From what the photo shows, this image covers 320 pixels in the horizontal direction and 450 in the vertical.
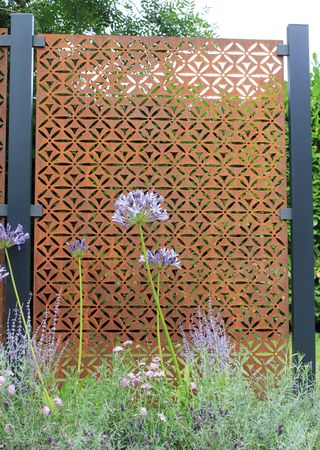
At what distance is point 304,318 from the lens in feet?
11.7

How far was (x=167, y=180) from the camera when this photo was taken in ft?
12.0

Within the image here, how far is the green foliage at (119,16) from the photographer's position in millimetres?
6305

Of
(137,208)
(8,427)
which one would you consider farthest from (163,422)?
(137,208)

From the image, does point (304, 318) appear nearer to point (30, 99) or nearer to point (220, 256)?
point (220, 256)

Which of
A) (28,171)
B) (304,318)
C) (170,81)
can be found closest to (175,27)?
(170,81)

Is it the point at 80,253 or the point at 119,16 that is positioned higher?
the point at 119,16

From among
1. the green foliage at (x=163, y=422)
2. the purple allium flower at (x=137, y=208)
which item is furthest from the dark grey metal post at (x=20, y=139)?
the green foliage at (x=163, y=422)

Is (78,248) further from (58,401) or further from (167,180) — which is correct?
A: (58,401)

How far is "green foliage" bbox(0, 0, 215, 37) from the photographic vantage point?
20.7 feet

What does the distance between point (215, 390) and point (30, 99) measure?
83.1 inches

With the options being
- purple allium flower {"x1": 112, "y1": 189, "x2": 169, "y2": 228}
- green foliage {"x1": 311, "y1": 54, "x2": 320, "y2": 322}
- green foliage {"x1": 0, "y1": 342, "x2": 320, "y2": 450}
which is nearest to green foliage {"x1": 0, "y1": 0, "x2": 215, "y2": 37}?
green foliage {"x1": 311, "y1": 54, "x2": 320, "y2": 322}

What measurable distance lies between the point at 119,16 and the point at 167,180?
3665 millimetres

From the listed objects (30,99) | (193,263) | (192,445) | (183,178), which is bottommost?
(192,445)

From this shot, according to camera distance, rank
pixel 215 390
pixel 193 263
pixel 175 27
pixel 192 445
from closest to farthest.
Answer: pixel 192 445, pixel 215 390, pixel 193 263, pixel 175 27
